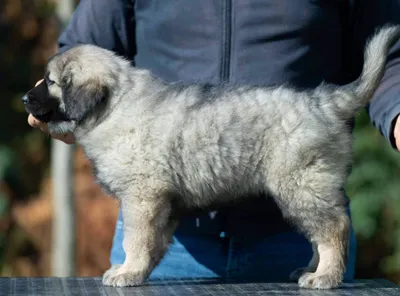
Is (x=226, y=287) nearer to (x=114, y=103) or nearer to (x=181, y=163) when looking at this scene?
(x=181, y=163)

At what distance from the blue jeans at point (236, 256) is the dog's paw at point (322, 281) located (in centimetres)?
34

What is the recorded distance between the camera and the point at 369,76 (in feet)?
11.6

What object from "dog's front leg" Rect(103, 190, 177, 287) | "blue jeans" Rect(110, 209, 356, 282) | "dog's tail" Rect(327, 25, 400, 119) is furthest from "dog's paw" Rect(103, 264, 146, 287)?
"dog's tail" Rect(327, 25, 400, 119)

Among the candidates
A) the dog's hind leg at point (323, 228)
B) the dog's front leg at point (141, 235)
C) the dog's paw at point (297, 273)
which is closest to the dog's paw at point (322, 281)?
the dog's hind leg at point (323, 228)

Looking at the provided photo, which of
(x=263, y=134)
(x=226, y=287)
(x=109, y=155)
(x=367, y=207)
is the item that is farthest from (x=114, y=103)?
(x=367, y=207)

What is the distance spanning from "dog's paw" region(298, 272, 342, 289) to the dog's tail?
0.64 m

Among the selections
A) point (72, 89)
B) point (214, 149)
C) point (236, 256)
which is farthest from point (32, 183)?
point (214, 149)

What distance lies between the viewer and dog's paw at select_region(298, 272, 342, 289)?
3.41 metres

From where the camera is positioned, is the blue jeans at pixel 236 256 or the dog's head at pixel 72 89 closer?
the dog's head at pixel 72 89

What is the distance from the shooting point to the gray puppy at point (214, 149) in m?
3.37

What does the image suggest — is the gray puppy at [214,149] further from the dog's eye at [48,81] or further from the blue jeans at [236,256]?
the blue jeans at [236,256]

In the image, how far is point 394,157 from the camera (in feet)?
24.7

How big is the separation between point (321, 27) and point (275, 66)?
0.86 feet

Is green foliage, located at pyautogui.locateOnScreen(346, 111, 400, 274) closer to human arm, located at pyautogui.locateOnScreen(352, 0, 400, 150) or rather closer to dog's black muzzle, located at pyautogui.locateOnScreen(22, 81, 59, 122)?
human arm, located at pyautogui.locateOnScreen(352, 0, 400, 150)
